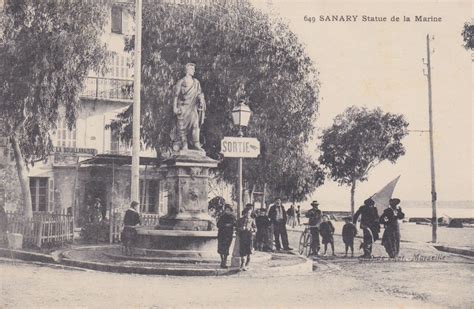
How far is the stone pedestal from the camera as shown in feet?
45.1

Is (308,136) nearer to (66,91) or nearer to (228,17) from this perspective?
(228,17)

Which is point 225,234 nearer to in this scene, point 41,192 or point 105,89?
point 41,192

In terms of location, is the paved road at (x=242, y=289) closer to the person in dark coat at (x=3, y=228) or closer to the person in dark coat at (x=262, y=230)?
the person in dark coat at (x=3, y=228)

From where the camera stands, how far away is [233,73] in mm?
21359

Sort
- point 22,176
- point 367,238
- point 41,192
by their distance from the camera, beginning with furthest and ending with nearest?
point 41,192
point 22,176
point 367,238

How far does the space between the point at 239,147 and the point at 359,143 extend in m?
21.9

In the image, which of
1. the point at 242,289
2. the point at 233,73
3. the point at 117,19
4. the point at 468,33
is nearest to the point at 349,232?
the point at 468,33

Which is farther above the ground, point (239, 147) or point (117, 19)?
point (117, 19)

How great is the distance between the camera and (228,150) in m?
11.4

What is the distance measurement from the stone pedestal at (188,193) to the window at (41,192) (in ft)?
55.2

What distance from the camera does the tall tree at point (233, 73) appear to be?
21406mm

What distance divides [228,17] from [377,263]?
10782 millimetres

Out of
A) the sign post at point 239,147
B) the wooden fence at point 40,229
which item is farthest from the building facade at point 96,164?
the sign post at point 239,147

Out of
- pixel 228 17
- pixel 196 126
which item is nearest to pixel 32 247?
pixel 196 126
